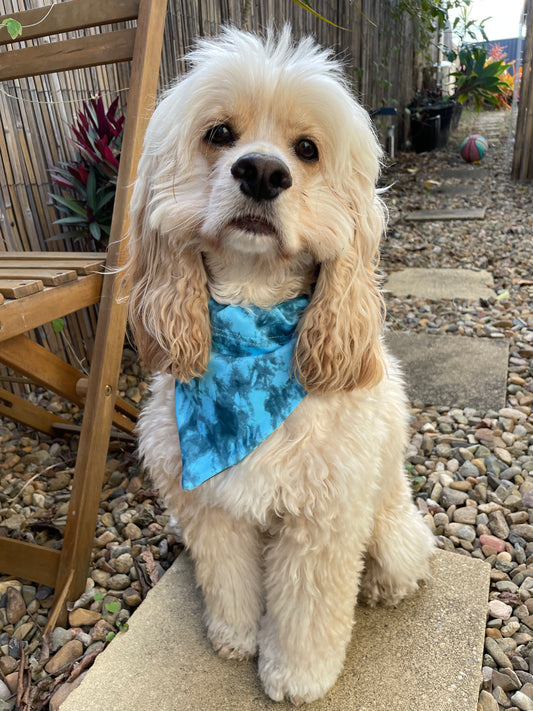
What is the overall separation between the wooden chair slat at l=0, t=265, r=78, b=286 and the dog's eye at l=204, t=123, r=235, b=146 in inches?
28.1

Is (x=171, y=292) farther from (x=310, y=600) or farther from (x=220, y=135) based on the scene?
(x=310, y=600)

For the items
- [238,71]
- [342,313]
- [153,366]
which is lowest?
[153,366]

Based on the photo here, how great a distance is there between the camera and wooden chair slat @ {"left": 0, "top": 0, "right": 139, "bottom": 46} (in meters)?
1.89

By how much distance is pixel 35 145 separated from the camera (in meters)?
2.84

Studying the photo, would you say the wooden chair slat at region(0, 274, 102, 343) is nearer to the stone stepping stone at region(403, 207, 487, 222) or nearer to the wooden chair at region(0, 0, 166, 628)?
the wooden chair at region(0, 0, 166, 628)

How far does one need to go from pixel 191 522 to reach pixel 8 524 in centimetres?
104

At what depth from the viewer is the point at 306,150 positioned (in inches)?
49.3

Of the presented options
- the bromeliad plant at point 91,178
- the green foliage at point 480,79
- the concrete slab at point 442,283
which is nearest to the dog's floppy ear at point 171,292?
the bromeliad plant at point 91,178

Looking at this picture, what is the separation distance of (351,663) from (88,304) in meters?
1.35

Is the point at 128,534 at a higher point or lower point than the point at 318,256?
lower

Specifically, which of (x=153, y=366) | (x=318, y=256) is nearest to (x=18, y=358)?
(x=153, y=366)

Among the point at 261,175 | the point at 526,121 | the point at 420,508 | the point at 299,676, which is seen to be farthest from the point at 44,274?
the point at 526,121

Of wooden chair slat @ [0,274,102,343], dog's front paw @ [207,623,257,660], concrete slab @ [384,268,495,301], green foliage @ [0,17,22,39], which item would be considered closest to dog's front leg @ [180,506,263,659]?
dog's front paw @ [207,623,257,660]

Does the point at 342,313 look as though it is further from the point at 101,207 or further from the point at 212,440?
the point at 101,207
